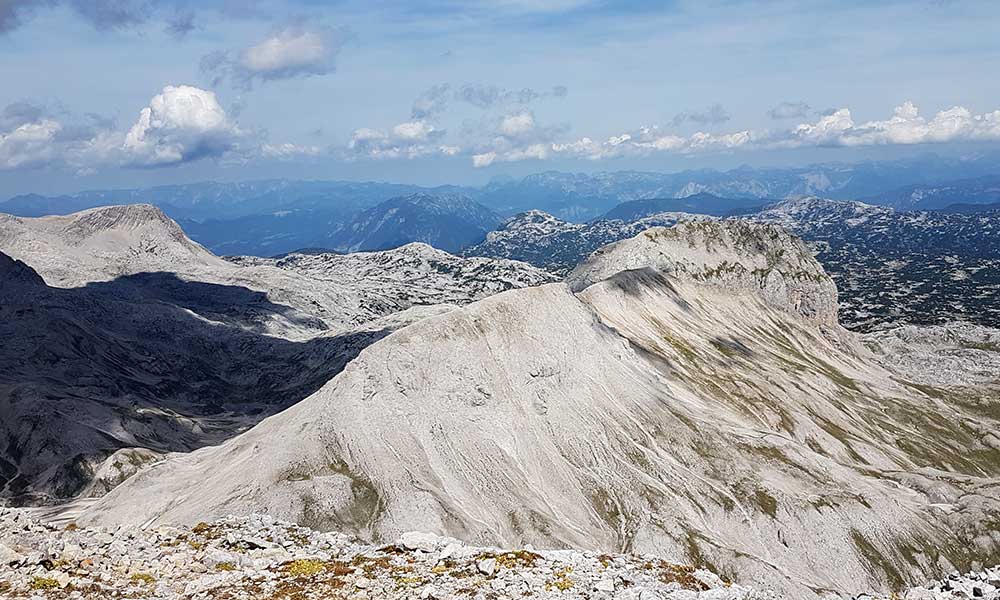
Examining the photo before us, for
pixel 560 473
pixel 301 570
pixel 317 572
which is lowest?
pixel 560 473

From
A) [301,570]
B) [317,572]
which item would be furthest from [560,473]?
[301,570]

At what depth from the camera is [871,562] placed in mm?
95188

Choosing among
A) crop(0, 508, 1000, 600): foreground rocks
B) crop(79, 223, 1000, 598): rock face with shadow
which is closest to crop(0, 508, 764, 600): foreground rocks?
crop(0, 508, 1000, 600): foreground rocks

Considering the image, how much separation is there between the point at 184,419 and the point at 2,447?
4256cm

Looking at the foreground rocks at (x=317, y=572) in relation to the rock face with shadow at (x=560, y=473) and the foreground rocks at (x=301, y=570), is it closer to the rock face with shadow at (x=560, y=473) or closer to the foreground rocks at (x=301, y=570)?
the foreground rocks at (x=301, y=570)

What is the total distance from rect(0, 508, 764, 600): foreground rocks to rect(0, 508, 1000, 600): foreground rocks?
0.06 m

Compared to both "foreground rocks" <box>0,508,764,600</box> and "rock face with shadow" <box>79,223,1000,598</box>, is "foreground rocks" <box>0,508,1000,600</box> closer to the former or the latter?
"foreground rocks" <box>0,508,764,600</box>

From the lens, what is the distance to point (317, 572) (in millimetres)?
30234

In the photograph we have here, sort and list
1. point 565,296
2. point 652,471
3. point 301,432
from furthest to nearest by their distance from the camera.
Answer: point 565,296 < point 652,471 < point 301,432

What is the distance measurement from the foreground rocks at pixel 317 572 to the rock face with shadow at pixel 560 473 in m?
41.4

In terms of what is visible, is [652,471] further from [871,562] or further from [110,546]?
[110,546]

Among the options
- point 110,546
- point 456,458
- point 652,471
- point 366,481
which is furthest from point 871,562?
point 110,546

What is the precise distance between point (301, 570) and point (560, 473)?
70.3 metres

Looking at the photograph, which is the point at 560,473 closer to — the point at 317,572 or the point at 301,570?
the point at 317,572
